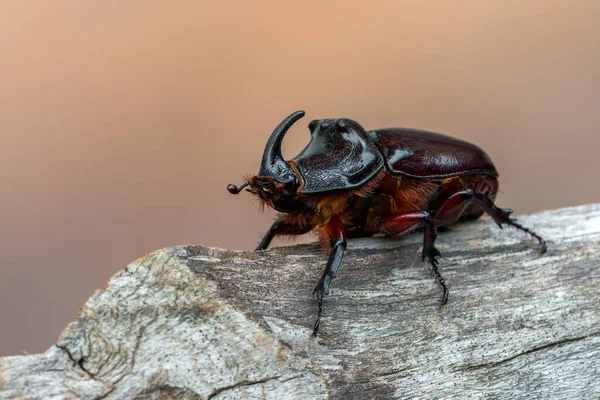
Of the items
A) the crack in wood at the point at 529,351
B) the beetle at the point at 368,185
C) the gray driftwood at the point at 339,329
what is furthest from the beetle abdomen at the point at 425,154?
the crack in wood at the point at 529,351

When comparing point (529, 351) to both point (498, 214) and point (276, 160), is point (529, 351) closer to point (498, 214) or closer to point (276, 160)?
point (498, 214)

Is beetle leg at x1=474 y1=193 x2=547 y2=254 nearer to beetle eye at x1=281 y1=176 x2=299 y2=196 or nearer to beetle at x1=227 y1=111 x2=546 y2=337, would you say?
beetle at x1=227 y1=111 x2=546 y2=337

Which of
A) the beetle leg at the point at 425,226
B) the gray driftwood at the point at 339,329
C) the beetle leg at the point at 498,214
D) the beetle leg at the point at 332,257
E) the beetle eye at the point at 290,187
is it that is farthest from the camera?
the beetle leg at the point at 498,214

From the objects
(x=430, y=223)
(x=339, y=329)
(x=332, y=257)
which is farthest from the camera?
(x=430, y=223)

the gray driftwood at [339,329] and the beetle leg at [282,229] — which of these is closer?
the gray driftwood at [339,329]

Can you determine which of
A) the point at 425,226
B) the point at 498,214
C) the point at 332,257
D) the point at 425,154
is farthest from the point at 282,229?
the point at 498,214

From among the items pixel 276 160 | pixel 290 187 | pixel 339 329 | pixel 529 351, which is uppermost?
pixel 276 160

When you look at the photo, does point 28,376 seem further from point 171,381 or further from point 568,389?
point 568,389

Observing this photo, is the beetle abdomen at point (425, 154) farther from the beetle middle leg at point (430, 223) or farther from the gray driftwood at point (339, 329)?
the gray driftwood at point (339, 329)

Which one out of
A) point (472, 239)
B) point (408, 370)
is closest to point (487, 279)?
point (472, 239)
